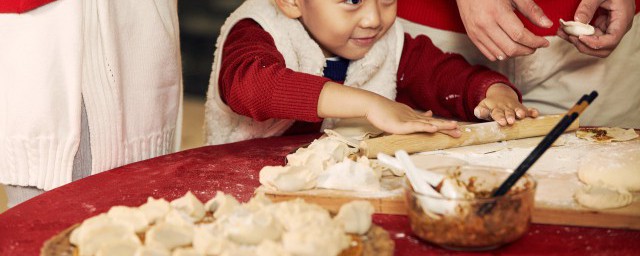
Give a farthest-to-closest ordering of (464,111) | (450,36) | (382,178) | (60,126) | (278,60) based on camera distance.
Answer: (450,36) < (464,111) < (278,60) < (60,126) < (382,178)

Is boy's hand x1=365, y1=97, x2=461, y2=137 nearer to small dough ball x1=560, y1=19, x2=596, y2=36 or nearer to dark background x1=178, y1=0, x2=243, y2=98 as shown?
small dough ball x1=560, y1=19, x2=596, y2=36

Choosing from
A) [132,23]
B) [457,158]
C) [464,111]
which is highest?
[132,23]

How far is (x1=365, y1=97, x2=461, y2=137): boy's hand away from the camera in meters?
1.48

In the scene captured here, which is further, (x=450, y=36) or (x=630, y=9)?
(x=450, y=36)

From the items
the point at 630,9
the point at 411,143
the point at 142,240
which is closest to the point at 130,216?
the point at 142,240

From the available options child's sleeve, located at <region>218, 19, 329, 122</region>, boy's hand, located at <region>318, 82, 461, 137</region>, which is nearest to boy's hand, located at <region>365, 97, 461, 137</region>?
boy's hand, located at <region>318, 82, 461, 137</region>

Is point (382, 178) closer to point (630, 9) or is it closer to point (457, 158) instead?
point (457, 158)

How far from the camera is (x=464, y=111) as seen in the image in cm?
192

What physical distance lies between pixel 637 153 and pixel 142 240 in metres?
0.88

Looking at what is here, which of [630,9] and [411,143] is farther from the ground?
[630,9]

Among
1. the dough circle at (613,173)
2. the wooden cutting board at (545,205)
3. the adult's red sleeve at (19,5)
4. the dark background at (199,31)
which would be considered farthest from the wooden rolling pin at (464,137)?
the dark background at (199,31)

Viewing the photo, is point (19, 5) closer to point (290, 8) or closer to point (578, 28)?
point (290, 8)

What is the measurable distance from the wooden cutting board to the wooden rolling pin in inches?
6.7

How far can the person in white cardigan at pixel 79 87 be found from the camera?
59.2 inches
